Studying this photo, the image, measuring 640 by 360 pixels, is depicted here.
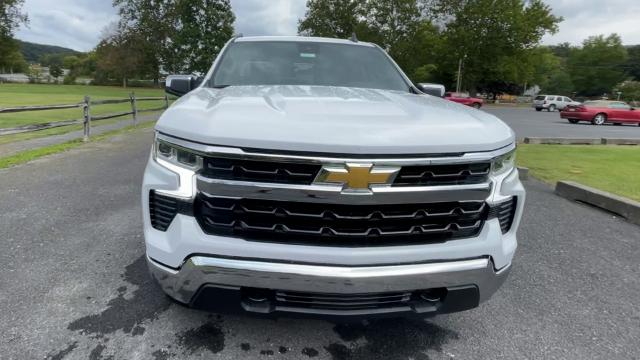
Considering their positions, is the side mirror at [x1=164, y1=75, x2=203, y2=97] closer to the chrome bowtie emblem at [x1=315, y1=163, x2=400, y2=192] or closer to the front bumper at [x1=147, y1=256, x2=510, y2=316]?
the front bumper at [x1=147, y1=256, x2=510, y2=316]

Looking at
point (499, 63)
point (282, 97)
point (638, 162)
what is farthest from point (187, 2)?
point (282, 97)

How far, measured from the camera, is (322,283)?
5.94 feet

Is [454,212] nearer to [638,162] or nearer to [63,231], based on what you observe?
[63,231]

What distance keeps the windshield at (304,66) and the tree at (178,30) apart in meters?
30.5

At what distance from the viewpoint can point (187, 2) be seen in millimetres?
44188

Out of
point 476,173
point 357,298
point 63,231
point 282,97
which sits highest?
point 282,97

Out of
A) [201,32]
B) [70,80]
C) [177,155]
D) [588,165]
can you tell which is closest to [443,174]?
[177,155]

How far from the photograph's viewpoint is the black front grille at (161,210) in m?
1.97

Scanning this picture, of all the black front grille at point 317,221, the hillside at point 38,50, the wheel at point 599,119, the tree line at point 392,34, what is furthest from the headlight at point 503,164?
the hillside at point 38,50

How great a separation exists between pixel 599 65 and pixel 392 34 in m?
51.2

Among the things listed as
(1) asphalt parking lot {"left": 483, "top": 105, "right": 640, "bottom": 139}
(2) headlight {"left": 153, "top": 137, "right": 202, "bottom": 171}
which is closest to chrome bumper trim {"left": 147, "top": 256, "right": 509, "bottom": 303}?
(2) headlight {"left": 153, "top": 137, "right": 202, "bottom": 171}

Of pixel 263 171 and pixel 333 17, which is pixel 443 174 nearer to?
pixel 263 171

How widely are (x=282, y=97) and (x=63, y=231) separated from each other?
9.11ft

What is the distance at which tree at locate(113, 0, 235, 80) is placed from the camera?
137 feet
